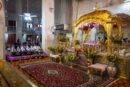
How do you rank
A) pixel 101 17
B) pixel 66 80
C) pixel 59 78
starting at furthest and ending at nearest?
1. pixel 101 17
2. pixel 59 78
3. pixel 66 80

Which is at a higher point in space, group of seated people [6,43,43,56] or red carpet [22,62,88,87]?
group of seated people [6,43,43,56]

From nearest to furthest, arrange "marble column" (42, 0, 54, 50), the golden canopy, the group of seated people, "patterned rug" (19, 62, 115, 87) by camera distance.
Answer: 1. "patterned rug" (19, 62, 115, 87)
2. the golden canopy
3. the group of seated people
4. "marble column" (42, 0, 54, 50)

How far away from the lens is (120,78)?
463cm

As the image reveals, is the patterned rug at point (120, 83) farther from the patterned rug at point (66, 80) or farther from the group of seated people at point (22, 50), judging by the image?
the group of seated people at point (22, 50)

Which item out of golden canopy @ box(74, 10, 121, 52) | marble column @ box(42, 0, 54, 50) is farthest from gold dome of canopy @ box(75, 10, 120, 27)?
marble column @ box(42, 0, 54, 50)

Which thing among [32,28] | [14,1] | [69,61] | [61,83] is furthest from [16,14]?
[61,83]

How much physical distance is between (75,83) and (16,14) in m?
13.7

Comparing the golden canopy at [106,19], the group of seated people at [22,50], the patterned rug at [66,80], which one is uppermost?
the golden canopy at [106,19]

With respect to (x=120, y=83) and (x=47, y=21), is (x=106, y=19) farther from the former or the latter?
(x=47, y=21)

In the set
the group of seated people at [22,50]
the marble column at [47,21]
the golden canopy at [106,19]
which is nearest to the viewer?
the golden canopy at [106,19]

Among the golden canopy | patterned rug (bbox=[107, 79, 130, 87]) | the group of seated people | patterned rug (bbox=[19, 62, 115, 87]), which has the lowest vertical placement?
patterned rug (bbox=[107, 79, 130, 87])

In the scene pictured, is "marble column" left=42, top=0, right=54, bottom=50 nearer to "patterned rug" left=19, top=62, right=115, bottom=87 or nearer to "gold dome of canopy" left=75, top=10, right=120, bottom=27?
"gold dome of canopy" left=75, top=10, right=120, bottom=27

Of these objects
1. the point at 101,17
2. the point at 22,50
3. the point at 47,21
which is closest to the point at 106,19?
the point at 101,17

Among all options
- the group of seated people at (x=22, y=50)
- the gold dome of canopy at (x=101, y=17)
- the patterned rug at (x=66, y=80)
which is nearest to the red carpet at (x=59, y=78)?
the patterned rug at (x=66, y=80)
